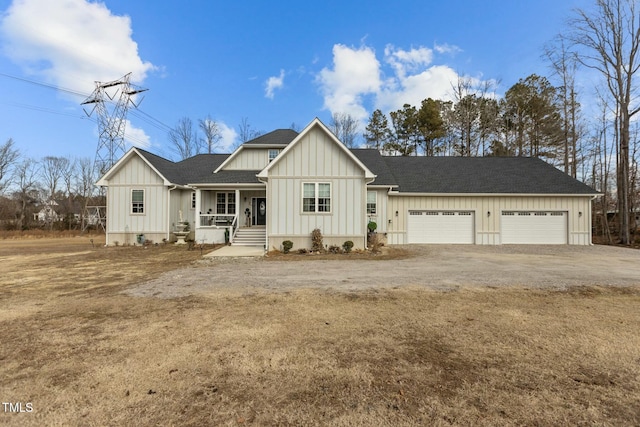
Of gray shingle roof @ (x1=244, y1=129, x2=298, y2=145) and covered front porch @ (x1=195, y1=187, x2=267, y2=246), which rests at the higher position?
gray shingle roof @ (x1=244, y1=129, x2=298, y2=145)

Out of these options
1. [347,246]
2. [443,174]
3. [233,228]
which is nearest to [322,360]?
[347,246]

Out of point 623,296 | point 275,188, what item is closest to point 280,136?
point 275,188

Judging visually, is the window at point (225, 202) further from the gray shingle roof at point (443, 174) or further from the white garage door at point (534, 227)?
the white garage door at point (534, 227)

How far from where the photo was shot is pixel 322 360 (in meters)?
3.42

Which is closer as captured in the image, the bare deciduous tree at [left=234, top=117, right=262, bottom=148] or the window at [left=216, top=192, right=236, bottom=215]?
the window at [left=216, top=192, right=236, bottom=215]

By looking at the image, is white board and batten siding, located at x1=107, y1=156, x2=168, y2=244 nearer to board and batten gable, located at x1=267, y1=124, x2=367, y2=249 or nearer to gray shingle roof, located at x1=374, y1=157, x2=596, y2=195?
board and batten gable, located at x1=267, y1=124, x2=367, y2=249

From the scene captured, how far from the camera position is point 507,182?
18.0m

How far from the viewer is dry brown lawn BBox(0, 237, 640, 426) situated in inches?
99.7

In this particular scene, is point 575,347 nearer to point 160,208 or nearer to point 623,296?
point 623,296

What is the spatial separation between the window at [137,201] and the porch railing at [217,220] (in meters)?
3.92

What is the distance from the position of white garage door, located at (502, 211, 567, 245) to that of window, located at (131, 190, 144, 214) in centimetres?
2131

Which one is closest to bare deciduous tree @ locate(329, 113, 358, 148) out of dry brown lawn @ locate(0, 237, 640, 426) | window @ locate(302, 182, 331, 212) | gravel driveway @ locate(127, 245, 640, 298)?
window @ locate(302, 182, 331, 212)

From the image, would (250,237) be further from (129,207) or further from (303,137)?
(129,207)

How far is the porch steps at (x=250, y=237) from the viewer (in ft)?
50.9
